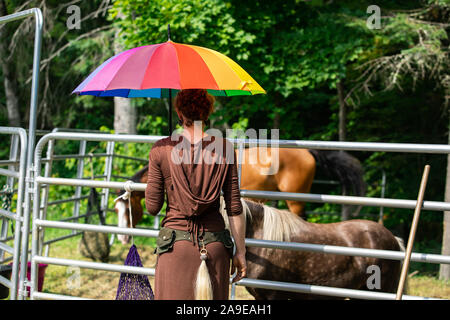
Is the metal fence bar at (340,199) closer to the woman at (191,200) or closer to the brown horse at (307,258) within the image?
the brown horse at (307,258)

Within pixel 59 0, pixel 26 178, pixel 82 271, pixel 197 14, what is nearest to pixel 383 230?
pixel 26 178

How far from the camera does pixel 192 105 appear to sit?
2.32 m

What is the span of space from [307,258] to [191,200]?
1749mm

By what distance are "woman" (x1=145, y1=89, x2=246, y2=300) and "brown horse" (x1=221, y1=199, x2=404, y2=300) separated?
1.23 m

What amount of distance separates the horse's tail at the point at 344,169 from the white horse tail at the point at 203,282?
19.1 feet

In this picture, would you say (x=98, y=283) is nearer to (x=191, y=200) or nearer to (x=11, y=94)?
(x=191, y=200)

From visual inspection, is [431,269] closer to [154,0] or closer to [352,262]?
[352,262]

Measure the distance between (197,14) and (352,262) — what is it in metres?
5.09

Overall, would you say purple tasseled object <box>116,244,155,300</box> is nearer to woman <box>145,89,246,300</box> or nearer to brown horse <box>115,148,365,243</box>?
woman <box>145,89,246,300</box>

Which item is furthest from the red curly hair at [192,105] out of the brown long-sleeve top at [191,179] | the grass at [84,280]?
the grass at [84,280]

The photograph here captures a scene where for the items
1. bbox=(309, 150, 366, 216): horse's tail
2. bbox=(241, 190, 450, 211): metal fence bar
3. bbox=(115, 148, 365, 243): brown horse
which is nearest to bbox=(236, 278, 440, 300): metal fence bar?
bbox=(241, 190, 450, 211): metal fence bar

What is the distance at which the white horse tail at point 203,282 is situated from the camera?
7.39 ft

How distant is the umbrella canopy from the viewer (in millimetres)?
2361

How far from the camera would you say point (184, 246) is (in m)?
2.30
